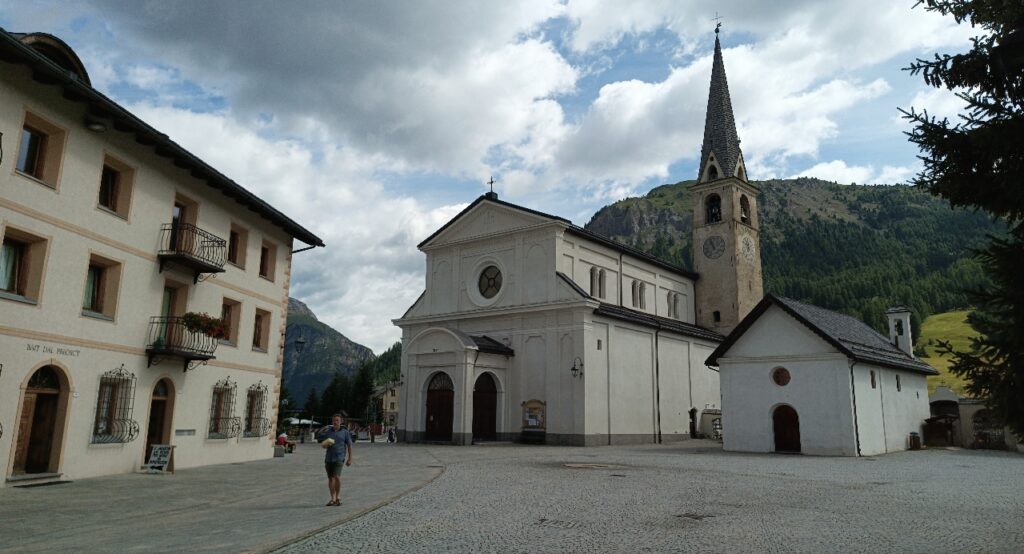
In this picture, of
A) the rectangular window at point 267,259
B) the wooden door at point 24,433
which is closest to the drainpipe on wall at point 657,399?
the rectangular window at point 267,259

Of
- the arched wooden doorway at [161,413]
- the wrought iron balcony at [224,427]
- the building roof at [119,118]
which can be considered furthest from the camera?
the wrought iron balcony at [224,427]

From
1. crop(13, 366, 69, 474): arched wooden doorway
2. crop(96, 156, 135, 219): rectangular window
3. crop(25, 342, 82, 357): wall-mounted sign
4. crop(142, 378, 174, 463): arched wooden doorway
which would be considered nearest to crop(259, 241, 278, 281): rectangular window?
crop(142, 378, 174, 463): arched wooden doorway

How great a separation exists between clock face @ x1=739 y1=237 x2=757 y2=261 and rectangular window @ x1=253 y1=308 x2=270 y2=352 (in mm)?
34705

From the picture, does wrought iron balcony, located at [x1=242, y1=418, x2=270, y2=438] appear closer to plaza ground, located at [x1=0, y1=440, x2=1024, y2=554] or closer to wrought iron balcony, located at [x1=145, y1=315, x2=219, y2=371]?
plaza ground, located at [x1=0, y1=440, x2=1024, y2=554]

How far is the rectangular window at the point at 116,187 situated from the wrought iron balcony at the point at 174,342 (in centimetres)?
308

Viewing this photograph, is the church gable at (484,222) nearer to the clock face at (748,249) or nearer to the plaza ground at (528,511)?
the clock face at (748,249)

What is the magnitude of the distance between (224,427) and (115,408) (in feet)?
16.3

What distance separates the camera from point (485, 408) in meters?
36.5

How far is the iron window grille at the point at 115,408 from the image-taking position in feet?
54.5

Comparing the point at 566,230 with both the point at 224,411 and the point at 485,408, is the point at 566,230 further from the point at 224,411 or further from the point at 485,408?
the point at 224,411

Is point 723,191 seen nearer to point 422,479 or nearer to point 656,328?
point 656,328

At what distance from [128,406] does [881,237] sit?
20260 cm

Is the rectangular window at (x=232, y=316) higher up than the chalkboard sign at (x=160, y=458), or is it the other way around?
the rectangular window at (x=232, y=316)

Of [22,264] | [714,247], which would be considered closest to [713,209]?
[714,247]
